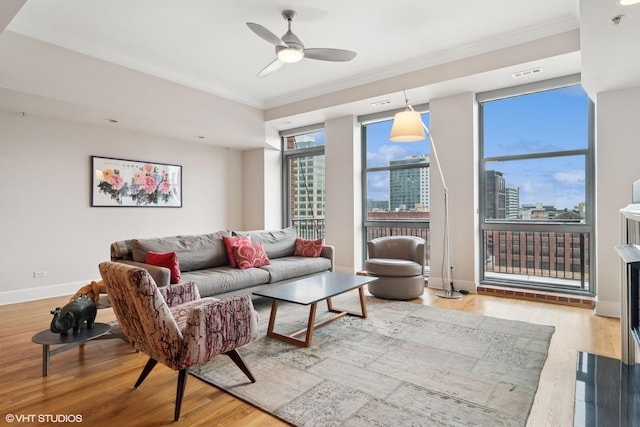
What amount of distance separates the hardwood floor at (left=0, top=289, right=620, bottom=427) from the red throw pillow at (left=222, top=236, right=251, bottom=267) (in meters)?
1.41

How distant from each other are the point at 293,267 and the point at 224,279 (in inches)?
39.9

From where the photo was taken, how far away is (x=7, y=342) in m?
3.01

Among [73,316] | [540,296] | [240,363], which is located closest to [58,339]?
[73,316]

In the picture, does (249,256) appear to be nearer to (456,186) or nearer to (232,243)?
(232,243)

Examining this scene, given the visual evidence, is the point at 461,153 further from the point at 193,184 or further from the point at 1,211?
the point at 1,211

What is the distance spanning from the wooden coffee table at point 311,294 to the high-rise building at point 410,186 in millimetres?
2376

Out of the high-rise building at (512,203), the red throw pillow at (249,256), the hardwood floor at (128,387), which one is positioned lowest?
the hardwood floor at (128,387)

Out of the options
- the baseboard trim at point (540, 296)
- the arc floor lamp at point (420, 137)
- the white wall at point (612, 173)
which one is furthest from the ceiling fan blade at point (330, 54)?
the baseboard trim at point (540, 296)

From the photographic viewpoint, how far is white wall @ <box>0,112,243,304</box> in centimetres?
439

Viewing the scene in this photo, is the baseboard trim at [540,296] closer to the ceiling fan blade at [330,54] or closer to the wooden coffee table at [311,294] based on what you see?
the wooden coffee table at [311,294]

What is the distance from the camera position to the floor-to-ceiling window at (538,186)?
4.29 meters

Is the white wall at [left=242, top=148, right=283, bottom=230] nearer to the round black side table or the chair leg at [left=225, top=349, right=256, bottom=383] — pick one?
the round black side table

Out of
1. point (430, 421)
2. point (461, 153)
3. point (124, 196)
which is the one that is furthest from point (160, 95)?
point (430, 421)

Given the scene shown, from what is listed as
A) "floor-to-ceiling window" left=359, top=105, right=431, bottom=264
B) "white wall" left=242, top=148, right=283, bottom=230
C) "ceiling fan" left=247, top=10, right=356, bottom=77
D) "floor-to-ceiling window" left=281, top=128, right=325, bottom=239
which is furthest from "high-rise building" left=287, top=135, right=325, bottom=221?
"ceiling fan" left=247, top=10, right=356, bottom=77
